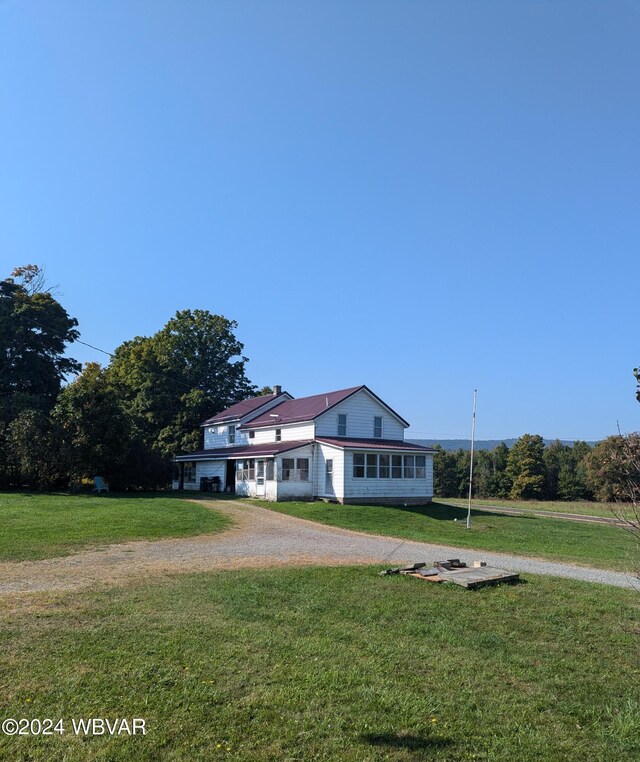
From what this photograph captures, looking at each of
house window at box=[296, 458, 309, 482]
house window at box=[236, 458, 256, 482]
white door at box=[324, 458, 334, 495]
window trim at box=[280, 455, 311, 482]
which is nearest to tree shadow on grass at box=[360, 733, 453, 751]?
white door at box=[324, 458, 334, 495]

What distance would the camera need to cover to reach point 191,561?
12.5 metres

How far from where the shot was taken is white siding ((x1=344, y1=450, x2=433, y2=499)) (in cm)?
3191

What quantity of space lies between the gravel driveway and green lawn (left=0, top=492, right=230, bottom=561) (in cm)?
92

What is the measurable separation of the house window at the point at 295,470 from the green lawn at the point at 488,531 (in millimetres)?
2476

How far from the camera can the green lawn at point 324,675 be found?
14.2 feet

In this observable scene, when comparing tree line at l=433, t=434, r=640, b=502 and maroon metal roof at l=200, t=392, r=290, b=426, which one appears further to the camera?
tree line at l=433, t=434, r=640, b=502

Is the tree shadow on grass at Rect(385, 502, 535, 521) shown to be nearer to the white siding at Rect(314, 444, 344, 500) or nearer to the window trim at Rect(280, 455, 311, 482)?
the white siding at Rect(314, 444, 344, 500)

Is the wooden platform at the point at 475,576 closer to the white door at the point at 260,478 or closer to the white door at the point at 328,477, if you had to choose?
the white door at the point at 328,477

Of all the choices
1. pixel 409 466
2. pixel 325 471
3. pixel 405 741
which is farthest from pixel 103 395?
pixel 405 741

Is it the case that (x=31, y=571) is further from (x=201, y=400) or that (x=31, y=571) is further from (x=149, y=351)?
(x=149, y=351)

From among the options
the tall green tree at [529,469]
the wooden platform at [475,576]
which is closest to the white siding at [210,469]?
the wooden platform at [475,576]

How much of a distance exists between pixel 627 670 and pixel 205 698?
13.8 ft

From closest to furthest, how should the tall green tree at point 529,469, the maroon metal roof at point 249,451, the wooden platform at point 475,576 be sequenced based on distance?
1. the wooden platform at point 475,576
2. the maroon metal roof at point 249,451
3. the tall green tree at point 529,469

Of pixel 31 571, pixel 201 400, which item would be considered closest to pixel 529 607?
pixel 31 571
